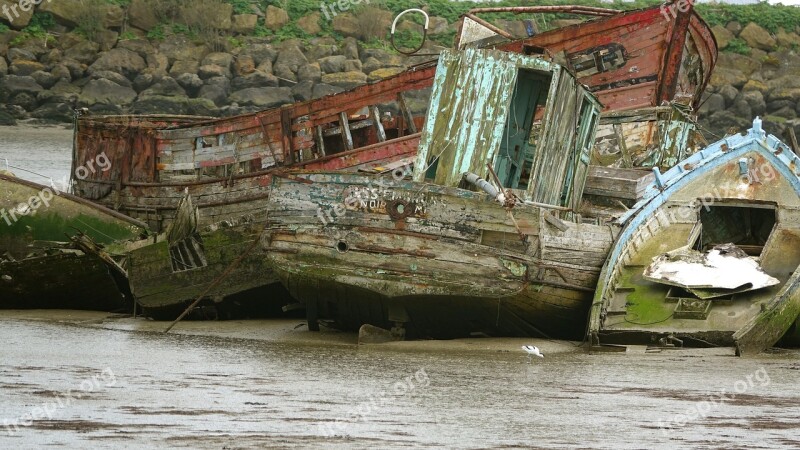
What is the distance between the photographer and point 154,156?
21.2 meters

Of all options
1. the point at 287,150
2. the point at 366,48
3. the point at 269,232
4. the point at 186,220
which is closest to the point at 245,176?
the point at 287,150

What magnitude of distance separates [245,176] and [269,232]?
21.6 ft

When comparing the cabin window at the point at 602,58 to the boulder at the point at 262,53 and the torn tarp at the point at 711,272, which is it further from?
the boulder at the point at 262,53

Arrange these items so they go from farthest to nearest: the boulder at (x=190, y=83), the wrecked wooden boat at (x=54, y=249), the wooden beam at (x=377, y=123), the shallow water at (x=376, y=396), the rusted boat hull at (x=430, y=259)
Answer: the boulder at (x=190, y=83), the wooden beam at (x=377, y=123), the wrecked wooden boat at (x=54, y=249), the rusted boat hull at (x=430, y=259), the shallow water at (x=376, y=396)

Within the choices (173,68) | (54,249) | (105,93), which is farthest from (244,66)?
(54,249)

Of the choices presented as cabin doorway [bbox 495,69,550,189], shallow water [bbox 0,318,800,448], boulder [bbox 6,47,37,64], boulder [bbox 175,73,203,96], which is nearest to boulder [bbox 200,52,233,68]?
boulder [bbox 175,73,203,96]

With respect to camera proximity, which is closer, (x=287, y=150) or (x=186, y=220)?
(x=186, y=220)

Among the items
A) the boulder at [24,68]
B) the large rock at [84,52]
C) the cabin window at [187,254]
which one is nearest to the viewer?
the cabin window at [187,254]

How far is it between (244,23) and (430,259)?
3405cm

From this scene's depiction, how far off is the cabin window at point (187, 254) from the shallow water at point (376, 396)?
223 centimetres

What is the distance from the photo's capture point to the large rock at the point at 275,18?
1817 inches

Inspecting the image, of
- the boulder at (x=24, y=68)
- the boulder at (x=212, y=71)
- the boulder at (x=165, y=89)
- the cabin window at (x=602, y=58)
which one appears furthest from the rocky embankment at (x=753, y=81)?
the cabin window at (x=602, y=58)

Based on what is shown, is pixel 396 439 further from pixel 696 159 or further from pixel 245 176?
pixel 245 176

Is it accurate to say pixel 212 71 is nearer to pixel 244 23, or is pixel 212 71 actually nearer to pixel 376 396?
pixel 244 23
